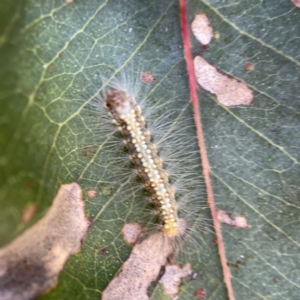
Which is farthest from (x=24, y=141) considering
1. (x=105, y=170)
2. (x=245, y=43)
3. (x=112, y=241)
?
(x=245, y=43)

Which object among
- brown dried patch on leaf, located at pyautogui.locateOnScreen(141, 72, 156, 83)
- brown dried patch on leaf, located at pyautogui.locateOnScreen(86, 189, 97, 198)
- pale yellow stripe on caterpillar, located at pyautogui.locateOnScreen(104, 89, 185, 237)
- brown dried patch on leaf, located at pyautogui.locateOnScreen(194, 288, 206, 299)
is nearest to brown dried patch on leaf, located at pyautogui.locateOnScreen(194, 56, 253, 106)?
brown dried patch on leaf, located at pyautogui.locateOnScreen(141, 72, 156, 83)

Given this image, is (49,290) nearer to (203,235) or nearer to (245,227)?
(203,235)

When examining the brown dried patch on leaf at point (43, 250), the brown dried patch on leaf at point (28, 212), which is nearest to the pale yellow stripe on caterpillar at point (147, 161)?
the brown dried patch on leaf at point (43, 250)

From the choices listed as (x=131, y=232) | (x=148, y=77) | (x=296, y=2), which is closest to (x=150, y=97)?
→ (x=148, y=77)

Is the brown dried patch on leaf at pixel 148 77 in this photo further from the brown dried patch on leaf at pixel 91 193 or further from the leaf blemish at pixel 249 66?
the brown dried patch on leaf at pixel 91 193

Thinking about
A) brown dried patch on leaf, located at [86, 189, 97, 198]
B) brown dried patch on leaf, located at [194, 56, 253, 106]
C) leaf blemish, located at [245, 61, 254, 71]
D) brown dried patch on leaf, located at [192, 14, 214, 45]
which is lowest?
brown dried patch on leaf, located at [86, 189, 97, 198]

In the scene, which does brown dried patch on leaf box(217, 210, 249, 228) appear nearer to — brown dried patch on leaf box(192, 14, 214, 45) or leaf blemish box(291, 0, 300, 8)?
brown dried patch on leaf box(192, 14, 214, 45)

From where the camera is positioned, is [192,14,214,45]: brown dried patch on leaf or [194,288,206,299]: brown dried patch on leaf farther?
[194,288,206,299]: brown dried patch on leaf

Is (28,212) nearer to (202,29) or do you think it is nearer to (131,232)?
(131,232)
